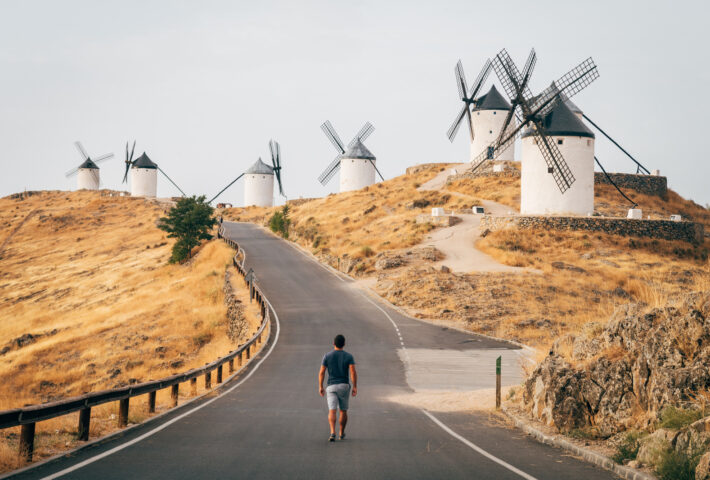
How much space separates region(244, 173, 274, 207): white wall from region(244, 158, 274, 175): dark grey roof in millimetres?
561

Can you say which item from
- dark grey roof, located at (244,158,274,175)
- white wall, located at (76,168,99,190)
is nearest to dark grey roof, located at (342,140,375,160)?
dark grey roof, located at (244,158,274,175)

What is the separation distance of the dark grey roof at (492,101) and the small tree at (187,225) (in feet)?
132

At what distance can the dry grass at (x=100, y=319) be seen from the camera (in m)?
30.5

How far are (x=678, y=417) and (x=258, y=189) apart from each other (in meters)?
123

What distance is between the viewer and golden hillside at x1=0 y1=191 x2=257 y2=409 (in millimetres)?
32656

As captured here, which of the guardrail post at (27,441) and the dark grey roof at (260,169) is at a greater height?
the dark grey roof at (260,169)

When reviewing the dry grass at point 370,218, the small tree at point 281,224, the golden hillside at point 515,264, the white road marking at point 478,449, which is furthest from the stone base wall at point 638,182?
the white road marking at point 478,449

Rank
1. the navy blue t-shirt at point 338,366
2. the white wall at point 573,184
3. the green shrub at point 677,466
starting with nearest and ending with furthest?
the green shrub at point 677,466
the navy blue t-shirt at point 338,366
the white wall at point 573,184

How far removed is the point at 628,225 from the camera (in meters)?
55.3

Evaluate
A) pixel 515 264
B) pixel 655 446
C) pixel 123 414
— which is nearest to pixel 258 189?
pixel 515 264

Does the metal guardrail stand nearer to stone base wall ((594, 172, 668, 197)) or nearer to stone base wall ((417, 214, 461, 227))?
stone base wall ((417, 214, 461, 227))

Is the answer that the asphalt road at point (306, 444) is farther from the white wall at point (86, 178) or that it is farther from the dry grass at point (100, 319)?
the white wall at point (86, 178)

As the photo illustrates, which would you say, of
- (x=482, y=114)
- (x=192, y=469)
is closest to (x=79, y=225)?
(x=482, y=114)

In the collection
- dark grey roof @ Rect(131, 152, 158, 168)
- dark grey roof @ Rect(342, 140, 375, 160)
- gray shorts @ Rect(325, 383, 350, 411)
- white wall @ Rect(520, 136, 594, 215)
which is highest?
dark grey roof @ Rect(131, 152, 158, 168)
